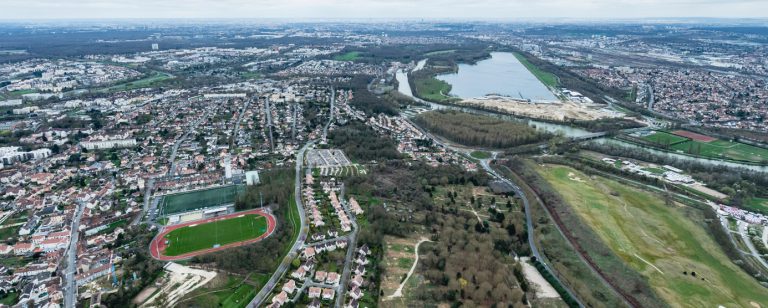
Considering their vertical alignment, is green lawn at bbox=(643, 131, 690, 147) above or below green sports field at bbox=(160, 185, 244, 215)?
above

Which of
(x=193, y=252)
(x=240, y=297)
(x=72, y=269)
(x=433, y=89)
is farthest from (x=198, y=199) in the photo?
(x=433, y=89)

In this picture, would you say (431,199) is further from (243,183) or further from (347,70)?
(347,70)

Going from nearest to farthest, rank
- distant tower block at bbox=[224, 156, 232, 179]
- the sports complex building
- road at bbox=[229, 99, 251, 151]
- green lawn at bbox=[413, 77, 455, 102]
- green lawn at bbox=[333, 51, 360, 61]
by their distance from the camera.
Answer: the sports complex building, distant tower block at bbox=[224, 156, 232, 179], road at bbox=[229, 99, 251, 151], green lawn at bbox=[413, 77, 455, 102], green lawn at bbox=[333, 51, 360, 61]

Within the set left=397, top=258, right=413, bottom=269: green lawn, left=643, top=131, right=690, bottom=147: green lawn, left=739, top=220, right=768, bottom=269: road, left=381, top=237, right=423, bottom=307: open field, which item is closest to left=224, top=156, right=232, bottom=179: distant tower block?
left=381, top=237, right=423, bottom=307: open field

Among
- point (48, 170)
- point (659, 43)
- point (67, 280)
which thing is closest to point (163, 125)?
point (48, 170)

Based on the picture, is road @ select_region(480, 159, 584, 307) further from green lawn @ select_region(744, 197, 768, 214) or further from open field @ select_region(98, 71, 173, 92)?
open field @ select_region(98, 71, 173, 92)

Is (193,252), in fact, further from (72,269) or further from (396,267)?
(396,267)

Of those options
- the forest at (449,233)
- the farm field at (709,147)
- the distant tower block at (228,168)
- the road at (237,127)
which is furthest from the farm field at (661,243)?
the road at (237,127)
